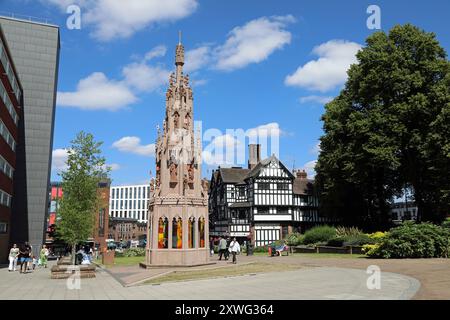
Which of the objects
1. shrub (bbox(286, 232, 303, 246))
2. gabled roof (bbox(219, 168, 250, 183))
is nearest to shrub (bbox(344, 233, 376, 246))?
shrub (bbox(286, 232, 303, 246))

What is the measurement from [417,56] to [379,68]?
12.3ft

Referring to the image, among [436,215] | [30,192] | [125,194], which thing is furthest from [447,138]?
[125,194]

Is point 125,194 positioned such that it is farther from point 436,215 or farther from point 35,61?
point 436,215

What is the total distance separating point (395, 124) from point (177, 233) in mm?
23675

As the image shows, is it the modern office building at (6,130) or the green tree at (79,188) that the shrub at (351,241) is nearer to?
the green tree at (79,188)

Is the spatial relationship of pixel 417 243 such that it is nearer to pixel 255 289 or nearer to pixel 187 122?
pixel 255 289

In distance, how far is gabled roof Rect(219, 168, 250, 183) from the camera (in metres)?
58.5

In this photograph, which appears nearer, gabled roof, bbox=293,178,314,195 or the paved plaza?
the paved plaza

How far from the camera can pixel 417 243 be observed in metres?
22.5

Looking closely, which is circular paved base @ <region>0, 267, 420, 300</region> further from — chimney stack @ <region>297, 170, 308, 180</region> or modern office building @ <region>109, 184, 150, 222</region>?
modern office building @ <region>109, 184, 150, 222</region>

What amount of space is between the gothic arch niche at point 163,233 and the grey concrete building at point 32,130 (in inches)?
1505

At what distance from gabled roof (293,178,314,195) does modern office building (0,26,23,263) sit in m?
35.8

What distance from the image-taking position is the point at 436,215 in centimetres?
3766
